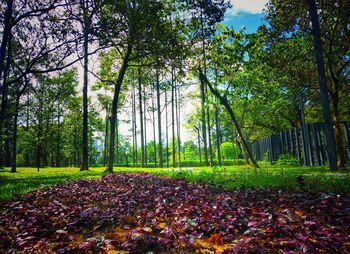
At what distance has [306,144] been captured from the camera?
2062cm

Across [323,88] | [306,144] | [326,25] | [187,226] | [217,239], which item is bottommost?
[217,239]

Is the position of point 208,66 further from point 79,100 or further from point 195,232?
point 79,100

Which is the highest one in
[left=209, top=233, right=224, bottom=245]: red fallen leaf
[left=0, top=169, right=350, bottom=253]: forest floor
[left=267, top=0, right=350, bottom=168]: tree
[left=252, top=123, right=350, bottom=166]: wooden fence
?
[left=267, top=0, right=350, bottom=168]: tree

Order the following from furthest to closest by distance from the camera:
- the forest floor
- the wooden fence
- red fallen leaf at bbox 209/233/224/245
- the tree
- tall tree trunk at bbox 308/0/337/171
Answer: the wooden fence → the tree → tall tree trunk at bbox 308/0/337/171 → red fallen leaf at bbox 209/233/224/245 → the forest floor

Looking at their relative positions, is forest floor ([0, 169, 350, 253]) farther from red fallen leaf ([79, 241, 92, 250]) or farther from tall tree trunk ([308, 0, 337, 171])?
tall tree trunk ([308, 0, 337, 171])

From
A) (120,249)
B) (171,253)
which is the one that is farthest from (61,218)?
(171,253)

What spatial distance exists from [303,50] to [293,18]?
310cm

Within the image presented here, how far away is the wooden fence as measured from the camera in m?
19.5

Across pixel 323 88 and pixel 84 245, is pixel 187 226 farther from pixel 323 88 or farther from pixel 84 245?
pixel 323 88

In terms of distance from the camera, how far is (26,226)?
16.4ft

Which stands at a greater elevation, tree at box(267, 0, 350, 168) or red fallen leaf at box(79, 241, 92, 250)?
tree at box(267, 0, 350, 168)

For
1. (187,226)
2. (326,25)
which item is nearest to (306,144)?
(326,25)

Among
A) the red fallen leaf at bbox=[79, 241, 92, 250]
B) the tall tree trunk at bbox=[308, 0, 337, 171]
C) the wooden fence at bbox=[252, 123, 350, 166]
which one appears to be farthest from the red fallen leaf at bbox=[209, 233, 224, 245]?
the wooden fence at bbox=[252, 123, 350, 166]

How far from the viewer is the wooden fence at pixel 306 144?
64.0ft
